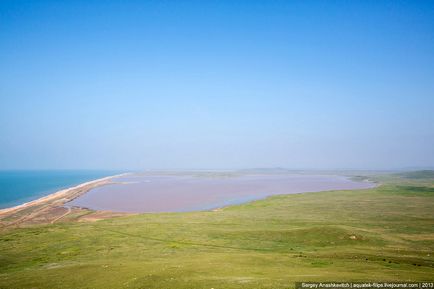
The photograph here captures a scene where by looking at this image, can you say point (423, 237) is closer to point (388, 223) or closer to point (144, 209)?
point (388, 223)

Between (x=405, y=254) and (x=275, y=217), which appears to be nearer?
(x=405, y=254)

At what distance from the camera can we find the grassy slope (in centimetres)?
2666

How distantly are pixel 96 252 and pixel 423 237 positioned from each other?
5411cm

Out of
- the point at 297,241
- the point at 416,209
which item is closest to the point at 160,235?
the point at 297,241

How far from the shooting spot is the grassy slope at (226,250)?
2666 centimetres

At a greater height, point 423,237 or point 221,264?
point 221,264

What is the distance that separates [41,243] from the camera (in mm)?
51219

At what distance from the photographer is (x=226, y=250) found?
45.2 meters

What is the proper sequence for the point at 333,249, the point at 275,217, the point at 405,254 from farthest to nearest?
the point at 275,217 → the point at 333,249 → the point at 405,254

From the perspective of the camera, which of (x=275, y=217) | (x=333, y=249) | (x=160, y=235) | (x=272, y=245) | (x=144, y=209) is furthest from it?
(x=144, y=209)

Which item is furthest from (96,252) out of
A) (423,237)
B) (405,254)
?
(423,237)

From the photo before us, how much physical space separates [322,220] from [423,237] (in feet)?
67.6

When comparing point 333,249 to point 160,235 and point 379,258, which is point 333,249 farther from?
point 160,235

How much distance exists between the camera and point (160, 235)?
187ft
